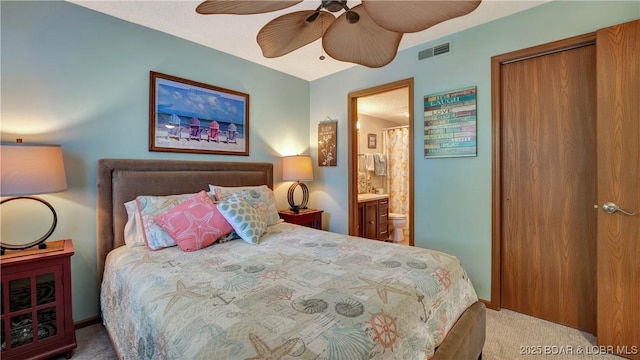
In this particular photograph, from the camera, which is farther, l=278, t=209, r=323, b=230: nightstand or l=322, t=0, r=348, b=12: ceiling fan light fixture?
l=278, t=209, r=323, b=230: nightstand

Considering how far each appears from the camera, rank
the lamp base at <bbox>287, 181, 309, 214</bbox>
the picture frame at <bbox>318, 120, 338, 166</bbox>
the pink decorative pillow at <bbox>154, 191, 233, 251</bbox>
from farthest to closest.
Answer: the picture frame at <bbox>318, 120, 338, 166</bbox>, the lamp base at <bbox>287, 181, 309, 214</bbox>, the pink decorative pillow at <bbox>154, 191, 233, 251</bbox>

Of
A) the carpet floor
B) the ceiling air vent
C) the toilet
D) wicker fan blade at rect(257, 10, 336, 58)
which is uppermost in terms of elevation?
the ceiling air vent

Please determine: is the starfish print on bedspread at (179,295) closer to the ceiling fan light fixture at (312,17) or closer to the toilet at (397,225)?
the ceiling fan light fixture at (312,17)

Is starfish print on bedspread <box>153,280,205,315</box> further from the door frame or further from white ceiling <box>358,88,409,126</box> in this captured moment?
white ceiling <box>358,88,409,126</box>

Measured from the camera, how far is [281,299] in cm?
117

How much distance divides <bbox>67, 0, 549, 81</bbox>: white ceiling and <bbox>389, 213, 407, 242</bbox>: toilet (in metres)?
2.81

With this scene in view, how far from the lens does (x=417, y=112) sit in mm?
2877

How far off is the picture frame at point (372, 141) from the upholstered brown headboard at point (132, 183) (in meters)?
3.18

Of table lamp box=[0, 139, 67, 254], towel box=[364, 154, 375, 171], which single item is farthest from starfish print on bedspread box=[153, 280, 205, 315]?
towel box=[364, 154, 375, 171]

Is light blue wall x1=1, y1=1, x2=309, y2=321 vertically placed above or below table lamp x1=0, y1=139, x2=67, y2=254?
above

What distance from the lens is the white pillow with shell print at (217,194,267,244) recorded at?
2109mm

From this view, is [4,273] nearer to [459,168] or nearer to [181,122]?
[181,122]

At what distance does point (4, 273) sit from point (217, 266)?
1202 millimetres

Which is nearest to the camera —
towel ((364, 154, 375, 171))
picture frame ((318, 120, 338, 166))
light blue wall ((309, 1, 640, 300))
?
light blue wall ((309, 1, 640, 300))
